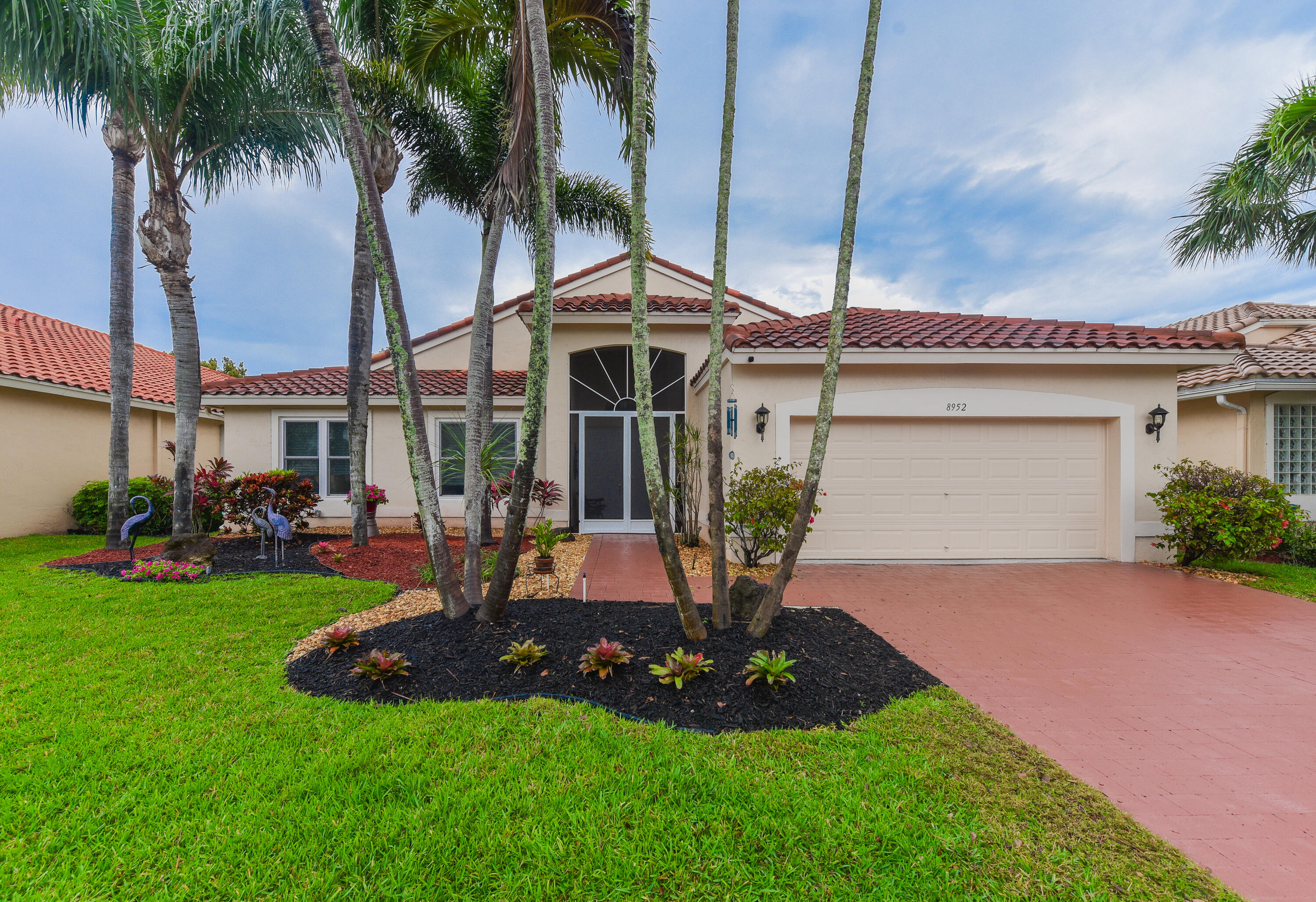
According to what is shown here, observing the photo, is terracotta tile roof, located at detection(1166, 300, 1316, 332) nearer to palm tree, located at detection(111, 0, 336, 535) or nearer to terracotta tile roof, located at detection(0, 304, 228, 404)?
palm tree, located at detection(111, 0, 336, 535)

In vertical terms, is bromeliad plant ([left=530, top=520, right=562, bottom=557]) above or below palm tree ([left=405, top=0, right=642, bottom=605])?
below

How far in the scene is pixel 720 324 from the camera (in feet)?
14.2

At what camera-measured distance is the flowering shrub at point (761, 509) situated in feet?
24.2

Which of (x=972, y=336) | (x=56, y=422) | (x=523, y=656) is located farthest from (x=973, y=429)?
(x=56, y=422)

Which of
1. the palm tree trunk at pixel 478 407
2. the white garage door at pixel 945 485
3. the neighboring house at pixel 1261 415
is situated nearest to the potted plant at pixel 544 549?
the palm tree trunk at pixel 478 407

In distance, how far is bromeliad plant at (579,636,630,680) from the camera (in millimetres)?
3625

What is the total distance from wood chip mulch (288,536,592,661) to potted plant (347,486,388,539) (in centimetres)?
252

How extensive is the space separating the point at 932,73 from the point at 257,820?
9311 mm

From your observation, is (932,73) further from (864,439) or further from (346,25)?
(346,25)

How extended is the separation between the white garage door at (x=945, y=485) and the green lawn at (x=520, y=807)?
493cm

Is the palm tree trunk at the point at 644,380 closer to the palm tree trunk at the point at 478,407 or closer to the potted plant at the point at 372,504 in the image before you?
the palm tree trunk at the point at 478,407

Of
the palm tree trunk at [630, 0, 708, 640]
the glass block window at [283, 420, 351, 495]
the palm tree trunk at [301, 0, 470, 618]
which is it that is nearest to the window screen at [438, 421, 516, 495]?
the glass block window at [283, 420, 351, 495]

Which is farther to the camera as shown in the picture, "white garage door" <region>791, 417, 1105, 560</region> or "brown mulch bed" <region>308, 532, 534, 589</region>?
"white garage door" <region>791, 417, 1105, 560</region>

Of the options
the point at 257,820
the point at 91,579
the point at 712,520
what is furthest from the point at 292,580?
the point at 712,520
